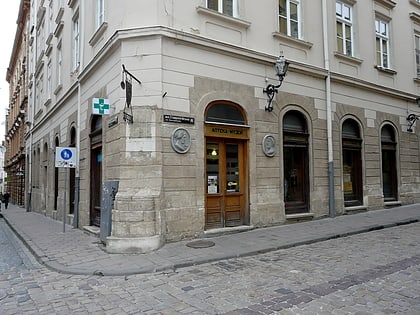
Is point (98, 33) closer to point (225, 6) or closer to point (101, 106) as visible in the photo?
point (101, 106)

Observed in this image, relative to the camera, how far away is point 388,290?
5.06 meters

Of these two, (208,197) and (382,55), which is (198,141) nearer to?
(208,197)

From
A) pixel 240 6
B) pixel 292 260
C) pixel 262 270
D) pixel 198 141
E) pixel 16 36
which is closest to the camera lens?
pixel 262 270

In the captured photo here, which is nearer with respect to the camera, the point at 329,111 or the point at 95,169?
the point at 95,169

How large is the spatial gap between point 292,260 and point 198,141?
11.9 feet

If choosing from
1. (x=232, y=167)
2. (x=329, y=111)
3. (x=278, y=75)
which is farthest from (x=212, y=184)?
(x=329, y=111)

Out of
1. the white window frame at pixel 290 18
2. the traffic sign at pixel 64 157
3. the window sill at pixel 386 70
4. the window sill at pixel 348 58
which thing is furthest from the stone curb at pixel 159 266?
the window sill at pixel 386 70

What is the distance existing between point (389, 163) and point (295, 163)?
5.64 metres

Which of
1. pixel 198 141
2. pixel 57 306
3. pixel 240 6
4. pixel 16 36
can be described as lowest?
pixel 57 306

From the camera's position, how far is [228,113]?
9922 millimetres

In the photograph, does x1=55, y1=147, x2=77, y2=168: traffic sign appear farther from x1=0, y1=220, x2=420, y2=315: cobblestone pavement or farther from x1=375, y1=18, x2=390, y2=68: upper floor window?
x1=375, y1=18, x2=390, y2=68: upper floor window

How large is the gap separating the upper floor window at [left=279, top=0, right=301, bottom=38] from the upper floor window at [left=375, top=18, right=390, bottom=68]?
461cm

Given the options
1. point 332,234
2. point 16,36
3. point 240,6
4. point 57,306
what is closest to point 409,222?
point 332,234

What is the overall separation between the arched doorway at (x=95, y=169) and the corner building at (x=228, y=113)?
46 millimetres
